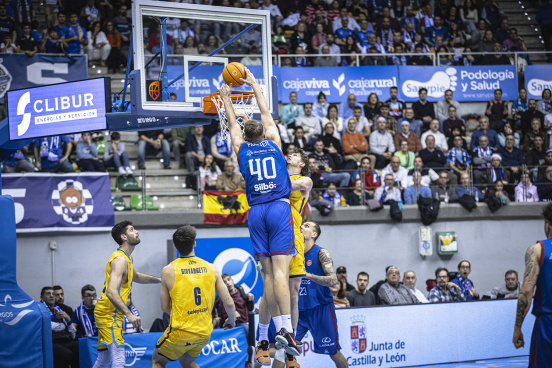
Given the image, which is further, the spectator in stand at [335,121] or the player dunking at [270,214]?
the spectator in stand at [335,121]

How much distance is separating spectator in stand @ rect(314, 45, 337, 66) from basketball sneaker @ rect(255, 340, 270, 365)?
1268cm

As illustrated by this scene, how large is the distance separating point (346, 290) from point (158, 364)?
6495 mm

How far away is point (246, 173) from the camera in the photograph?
817cm

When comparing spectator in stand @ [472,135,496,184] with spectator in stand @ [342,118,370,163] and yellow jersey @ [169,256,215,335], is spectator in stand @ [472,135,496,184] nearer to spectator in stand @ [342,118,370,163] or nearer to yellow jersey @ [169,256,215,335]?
spectator in stand @ [342,118,370,163]

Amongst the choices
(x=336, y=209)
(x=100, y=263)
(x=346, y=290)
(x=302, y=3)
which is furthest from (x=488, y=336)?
(x=302, y=3)

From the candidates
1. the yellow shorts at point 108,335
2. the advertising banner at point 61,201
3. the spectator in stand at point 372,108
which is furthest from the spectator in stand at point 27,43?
the yellow shorts at point 108,335

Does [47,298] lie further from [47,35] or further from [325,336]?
[47,35]

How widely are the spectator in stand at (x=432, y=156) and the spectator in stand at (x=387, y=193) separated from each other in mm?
1333

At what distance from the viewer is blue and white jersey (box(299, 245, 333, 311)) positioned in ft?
34.6

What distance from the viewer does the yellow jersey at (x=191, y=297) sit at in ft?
27.8

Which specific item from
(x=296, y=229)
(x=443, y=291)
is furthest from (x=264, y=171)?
(x=443, y=291)

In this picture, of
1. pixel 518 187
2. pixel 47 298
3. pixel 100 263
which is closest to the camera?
pixel 47 298

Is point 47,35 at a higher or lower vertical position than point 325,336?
higher

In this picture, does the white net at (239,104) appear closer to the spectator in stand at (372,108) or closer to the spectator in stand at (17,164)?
the spectator in stand at (17,164)
